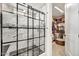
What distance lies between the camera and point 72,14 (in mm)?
1639

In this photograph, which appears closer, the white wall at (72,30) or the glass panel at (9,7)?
the glass panel at (9,7)

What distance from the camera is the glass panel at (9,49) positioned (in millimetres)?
1518

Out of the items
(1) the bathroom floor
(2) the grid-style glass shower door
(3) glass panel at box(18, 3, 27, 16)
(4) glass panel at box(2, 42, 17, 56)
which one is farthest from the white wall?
(4) glass panel at box(2, 42, 17, 56)

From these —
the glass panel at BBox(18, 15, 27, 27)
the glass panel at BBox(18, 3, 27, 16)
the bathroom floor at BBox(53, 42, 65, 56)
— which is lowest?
the bathroom floor at BBox(53, 42, 65, 56)

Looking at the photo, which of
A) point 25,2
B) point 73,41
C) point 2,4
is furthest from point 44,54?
point 2,4

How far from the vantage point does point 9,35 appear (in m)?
1.55

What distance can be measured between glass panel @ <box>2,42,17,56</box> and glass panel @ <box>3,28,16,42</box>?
0.07m

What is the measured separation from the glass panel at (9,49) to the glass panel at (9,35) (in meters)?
0.07

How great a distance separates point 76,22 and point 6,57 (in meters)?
1.14

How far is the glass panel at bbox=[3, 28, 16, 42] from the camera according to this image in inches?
60.1

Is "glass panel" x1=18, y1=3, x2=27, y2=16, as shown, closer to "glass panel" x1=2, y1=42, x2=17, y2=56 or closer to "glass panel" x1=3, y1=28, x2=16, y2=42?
"glass panel" x1=3, y1=28, x2=16, y2=42

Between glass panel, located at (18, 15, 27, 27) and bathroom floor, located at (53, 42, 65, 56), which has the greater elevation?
glass panel, located at (18, 15, 27, 27)

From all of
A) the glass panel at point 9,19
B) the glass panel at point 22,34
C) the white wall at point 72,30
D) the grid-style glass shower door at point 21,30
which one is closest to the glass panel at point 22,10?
the grid-style glass shower door at point 21,30

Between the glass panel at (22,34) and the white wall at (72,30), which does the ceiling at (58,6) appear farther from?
the glass panel at (22,34)
